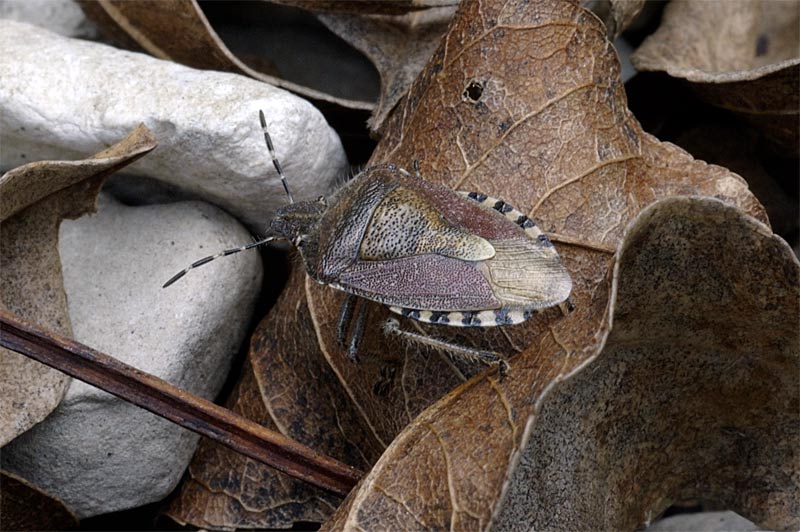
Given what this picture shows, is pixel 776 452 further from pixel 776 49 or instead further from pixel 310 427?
pixel 776 49

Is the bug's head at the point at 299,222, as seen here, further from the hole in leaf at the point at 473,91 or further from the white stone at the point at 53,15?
the white stone at the point at 53,15

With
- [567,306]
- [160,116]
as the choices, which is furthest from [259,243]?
[567,306]

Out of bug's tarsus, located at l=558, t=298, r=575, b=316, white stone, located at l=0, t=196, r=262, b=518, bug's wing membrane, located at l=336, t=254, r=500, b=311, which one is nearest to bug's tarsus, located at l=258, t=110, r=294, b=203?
white stone, located at l=0, t=196, r=262, b=518

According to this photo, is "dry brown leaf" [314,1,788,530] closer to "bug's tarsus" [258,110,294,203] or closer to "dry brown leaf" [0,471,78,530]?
"bug's tarsus" [258,110,294,203]

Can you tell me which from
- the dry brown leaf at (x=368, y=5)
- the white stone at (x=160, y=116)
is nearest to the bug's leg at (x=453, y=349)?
the white stone at (x=160, y=116)

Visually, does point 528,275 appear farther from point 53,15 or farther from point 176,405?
point 53,15

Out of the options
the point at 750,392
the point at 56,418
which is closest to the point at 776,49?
the point at 750,392
